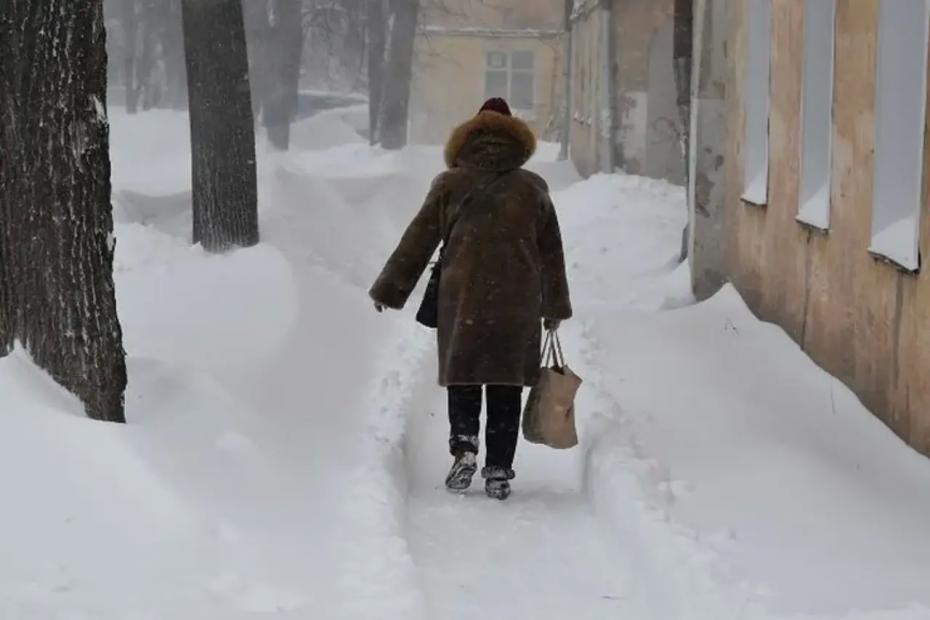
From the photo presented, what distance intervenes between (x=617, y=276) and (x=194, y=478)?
1048 centimetres

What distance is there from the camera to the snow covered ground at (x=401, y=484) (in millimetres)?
4898

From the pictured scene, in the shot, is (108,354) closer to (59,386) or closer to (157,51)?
(59,386)

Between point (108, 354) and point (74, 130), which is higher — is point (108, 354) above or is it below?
below

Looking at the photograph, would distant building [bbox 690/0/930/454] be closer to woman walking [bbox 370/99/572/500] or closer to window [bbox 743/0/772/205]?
window [bbox 743/0/772/205]

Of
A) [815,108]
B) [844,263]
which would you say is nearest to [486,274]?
[844,263]

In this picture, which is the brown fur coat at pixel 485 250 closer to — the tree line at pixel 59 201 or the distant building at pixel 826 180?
the tree line at pixel 59 201

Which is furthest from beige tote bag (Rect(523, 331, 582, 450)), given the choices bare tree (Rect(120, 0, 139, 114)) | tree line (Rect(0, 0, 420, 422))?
bare tree (Rect(120, 0, 139, 114))

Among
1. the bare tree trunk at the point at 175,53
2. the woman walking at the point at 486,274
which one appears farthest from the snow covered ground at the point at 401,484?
the bare tree trunk at the point at 175,53

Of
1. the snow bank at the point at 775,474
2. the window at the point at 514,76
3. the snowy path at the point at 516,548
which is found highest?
the window at the point at 514,76

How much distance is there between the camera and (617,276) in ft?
52.0

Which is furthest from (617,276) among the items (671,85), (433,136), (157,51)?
(157,51)

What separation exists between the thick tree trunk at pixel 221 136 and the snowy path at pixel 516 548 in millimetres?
4035

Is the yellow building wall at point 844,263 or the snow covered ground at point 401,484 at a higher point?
the yellow building wall at point 844,263

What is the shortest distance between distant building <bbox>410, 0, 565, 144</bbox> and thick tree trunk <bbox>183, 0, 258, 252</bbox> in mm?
33252
